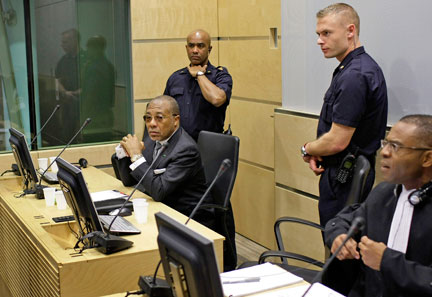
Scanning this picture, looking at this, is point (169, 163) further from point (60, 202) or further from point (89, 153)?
point (89, 153)

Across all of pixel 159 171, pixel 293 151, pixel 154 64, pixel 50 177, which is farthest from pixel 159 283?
pixel 154 64

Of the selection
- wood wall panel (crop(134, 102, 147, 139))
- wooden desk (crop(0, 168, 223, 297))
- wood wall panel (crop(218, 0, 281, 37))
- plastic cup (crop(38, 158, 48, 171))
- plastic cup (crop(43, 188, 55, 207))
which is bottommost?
wooden desk (crop(0, 168, 223, 297))

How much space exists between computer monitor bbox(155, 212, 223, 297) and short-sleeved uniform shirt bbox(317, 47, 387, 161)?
1.66 meters

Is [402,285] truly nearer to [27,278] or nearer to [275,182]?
[27,278]

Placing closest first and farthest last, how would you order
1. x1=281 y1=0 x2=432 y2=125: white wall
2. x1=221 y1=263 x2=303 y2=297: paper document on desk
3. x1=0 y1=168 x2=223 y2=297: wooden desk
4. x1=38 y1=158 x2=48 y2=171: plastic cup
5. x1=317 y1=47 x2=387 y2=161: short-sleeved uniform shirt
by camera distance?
1. x1=221 y1=263 x2=303 y2=297: paper document on desk
2. x1=0 y1=168 x2=223 y2=297: wooden desk
3. x1=317 y1=47 x2=387 y2=161: short-sleeved uniform shirt
4. x1=281 y1=0 x2=432 y2=125: white wall
5. x1=38 y1=158 x2=48 y2=171: plastic cup

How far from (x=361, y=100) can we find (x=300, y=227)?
146 centimetres

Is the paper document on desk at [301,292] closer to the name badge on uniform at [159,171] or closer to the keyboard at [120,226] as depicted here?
the keyboard at [120,226]

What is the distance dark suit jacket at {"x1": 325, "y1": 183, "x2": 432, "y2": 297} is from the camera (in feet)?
7.27

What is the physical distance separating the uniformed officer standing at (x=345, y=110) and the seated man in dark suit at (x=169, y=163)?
2.17 ft

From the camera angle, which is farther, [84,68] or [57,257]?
[84,68]

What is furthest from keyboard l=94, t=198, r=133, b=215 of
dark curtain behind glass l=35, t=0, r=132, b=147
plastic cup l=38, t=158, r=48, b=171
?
dark curtain behind glass l=35, t=0, r=132, b=147

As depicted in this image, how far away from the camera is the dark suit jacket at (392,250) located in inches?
87.3

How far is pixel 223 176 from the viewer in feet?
13.0

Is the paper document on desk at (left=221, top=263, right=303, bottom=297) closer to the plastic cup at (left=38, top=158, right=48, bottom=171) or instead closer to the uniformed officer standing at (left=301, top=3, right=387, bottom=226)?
the uniformed officer standing at (left=301, top=3, right=387, bottom=226)
